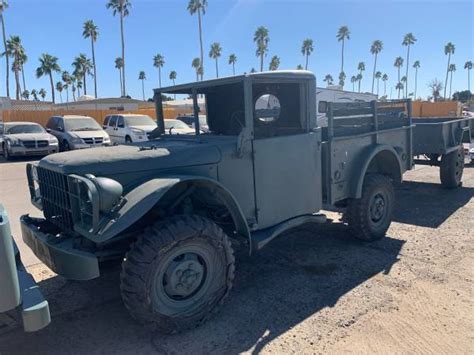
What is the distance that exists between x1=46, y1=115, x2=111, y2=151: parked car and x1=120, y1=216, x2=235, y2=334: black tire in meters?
13.4

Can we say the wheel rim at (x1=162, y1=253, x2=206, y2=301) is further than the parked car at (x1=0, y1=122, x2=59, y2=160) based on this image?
No

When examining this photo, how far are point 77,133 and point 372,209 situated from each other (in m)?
13.9

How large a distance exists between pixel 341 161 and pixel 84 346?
3.26 meters

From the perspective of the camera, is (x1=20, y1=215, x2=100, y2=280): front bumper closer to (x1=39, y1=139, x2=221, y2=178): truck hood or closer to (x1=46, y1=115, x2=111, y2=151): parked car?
(x1=39, y1=139, x2=221, y2=178): truck hood

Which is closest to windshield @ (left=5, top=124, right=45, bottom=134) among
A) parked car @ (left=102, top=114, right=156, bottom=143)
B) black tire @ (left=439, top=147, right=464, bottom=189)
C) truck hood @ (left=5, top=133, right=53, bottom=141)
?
truck hood @ (left=5, top=133, right=53, bottom=141)

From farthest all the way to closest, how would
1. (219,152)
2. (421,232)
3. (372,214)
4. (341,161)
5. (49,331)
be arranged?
(421,232)
(372,214)
(341,161)
(219,152)
(49,331)

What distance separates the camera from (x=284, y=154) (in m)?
4.14

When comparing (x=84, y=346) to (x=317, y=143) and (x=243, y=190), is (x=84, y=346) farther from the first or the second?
(x=317, y=143)

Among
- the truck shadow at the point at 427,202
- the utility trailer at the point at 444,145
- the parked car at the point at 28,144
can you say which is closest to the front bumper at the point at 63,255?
the truck shadow at the point at 427,202

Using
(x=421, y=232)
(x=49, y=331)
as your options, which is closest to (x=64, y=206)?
(x=49, y=331)

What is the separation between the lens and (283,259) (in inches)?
192

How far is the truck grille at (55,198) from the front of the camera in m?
3.42

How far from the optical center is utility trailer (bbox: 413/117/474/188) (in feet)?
26.1

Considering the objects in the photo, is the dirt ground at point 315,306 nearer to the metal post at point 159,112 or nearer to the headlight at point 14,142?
the metal post at point 159,112
